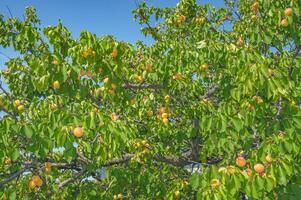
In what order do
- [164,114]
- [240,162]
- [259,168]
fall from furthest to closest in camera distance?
[164,114] → [240,162] → [259,168]

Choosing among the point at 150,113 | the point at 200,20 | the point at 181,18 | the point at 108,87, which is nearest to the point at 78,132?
the point at 108,87

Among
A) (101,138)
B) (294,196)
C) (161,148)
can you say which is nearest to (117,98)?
(101,138)

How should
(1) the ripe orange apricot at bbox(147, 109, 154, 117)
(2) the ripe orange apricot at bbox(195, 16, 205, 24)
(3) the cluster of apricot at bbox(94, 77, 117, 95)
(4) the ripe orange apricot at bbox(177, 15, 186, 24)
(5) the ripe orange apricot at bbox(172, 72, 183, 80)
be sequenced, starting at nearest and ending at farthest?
(3) the cluster of apricot at bbox(94, 77, 117, 95) < (5) the ripe orange apricot at bbox(172, 72, 183, 80) < (1) the ripe orange apricot at bbox(147, 109, 154, 117) < (2) the ripe orange apricot at bbox(195, 16, 205, 24) < (4) the ripe orange apricot at bbox(177, 15, 186, 24)

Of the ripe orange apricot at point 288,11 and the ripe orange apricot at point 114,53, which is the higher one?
the ripe orange apricot at point 288,11

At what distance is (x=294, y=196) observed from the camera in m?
4.16

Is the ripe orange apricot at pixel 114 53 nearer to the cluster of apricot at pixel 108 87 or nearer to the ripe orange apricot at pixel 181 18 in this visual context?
the cluster of apricot at pixel 108 87

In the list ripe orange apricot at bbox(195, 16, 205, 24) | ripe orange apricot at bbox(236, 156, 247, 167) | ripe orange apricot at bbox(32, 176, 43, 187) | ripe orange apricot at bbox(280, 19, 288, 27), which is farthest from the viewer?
ripe orange apricot at bbox(195, 16, 205, 24)

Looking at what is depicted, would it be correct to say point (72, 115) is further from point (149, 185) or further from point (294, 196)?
point (149, 185)

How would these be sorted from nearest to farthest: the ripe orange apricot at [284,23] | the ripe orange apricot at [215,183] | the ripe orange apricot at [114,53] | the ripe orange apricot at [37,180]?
the ripe orange apricot at [215,183], the ripe orange apricot at [114,53], the ripe orange apricot at [37,180], the ripe orange apricot at [284,23]

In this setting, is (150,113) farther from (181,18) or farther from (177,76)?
(181,18)

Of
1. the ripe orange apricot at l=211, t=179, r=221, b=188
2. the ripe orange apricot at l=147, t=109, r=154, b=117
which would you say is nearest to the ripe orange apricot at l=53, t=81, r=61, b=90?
the ripe orange apricot at l=211, t=179, r=221, b=188

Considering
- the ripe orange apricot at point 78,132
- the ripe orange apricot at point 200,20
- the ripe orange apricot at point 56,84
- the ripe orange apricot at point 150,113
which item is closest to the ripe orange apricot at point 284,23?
the ripe orange apricot at point 200,20

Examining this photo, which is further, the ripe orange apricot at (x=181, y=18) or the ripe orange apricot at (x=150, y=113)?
the ripe orange apricot at (x=181, y=18)

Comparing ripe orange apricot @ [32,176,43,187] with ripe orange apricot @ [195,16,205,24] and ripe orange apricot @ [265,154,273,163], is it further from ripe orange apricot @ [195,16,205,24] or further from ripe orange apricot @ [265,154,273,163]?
ripe orange apricot @ [195,16,205,24]
